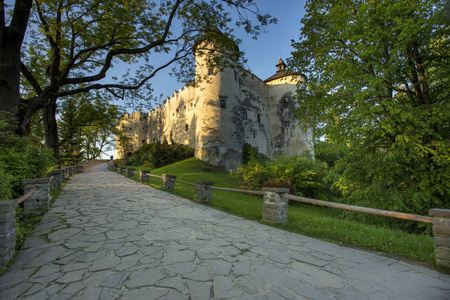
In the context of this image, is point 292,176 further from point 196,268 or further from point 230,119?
point 230,119

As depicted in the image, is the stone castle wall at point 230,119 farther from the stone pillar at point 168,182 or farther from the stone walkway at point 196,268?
the stone walkway at point 196,268

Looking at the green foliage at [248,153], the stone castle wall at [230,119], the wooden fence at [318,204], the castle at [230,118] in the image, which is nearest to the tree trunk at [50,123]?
the castle at [230,118]

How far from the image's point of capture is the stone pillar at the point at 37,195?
16.6 feet

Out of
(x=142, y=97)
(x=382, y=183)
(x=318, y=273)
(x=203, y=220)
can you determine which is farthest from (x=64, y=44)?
(x=382, y=183)

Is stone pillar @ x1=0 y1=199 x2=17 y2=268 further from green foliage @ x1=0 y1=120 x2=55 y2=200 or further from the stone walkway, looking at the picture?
green foliage @ x1=0 y1=120 x2=55 y2=200

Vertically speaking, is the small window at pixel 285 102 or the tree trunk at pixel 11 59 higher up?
the small window at pixel 285 102

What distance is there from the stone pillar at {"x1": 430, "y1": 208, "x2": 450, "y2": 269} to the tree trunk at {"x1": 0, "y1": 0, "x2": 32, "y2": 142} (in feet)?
35.3

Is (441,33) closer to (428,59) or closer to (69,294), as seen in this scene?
(428,59)

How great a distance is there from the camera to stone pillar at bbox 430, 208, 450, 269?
9.56 feet

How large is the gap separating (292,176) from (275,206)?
6.28 meters

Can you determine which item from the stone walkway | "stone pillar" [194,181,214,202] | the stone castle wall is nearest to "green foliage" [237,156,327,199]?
"stone pillar" [194,181,214,202]

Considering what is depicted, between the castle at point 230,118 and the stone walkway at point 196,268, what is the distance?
14172 millimetres

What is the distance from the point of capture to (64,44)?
32.8ft

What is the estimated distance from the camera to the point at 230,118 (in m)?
23.3
